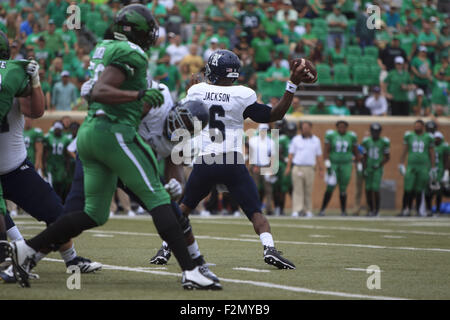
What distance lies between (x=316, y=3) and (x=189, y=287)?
17.5 metres

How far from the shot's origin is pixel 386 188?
64.0 feet

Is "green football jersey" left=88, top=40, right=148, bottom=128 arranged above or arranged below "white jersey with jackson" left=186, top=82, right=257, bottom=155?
above

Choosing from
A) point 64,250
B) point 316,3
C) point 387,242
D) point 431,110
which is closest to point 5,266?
point 64,250

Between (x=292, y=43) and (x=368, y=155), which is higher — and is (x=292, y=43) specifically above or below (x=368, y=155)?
above

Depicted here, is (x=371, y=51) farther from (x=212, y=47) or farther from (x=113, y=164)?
(x=113, y=164)

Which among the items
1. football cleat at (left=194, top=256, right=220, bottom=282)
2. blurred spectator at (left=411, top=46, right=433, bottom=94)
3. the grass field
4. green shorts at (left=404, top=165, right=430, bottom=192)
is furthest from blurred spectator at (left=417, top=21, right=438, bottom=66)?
football cleat at (left=194, top=256, right=220, bottom=282)

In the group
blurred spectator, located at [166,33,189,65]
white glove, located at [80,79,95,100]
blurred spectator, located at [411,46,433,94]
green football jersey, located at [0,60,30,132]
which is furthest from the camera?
blurred spectator, located at [411,46,433,94]

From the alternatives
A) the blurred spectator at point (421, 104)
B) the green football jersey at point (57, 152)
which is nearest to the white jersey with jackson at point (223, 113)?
the green football jersey at point (57, 152)

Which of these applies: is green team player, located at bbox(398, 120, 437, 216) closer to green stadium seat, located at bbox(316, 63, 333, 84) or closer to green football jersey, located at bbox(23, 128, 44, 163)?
green stadium seat, located at bbox(316, 63, 333, 84)

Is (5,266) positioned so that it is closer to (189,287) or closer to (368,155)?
(189,287)

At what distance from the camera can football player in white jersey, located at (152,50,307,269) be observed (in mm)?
7613

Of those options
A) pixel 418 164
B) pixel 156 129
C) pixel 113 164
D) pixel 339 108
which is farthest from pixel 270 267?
pixel 339 108

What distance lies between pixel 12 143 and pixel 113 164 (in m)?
1.27

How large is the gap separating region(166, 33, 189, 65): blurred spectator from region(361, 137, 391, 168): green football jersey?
14.3 feet
